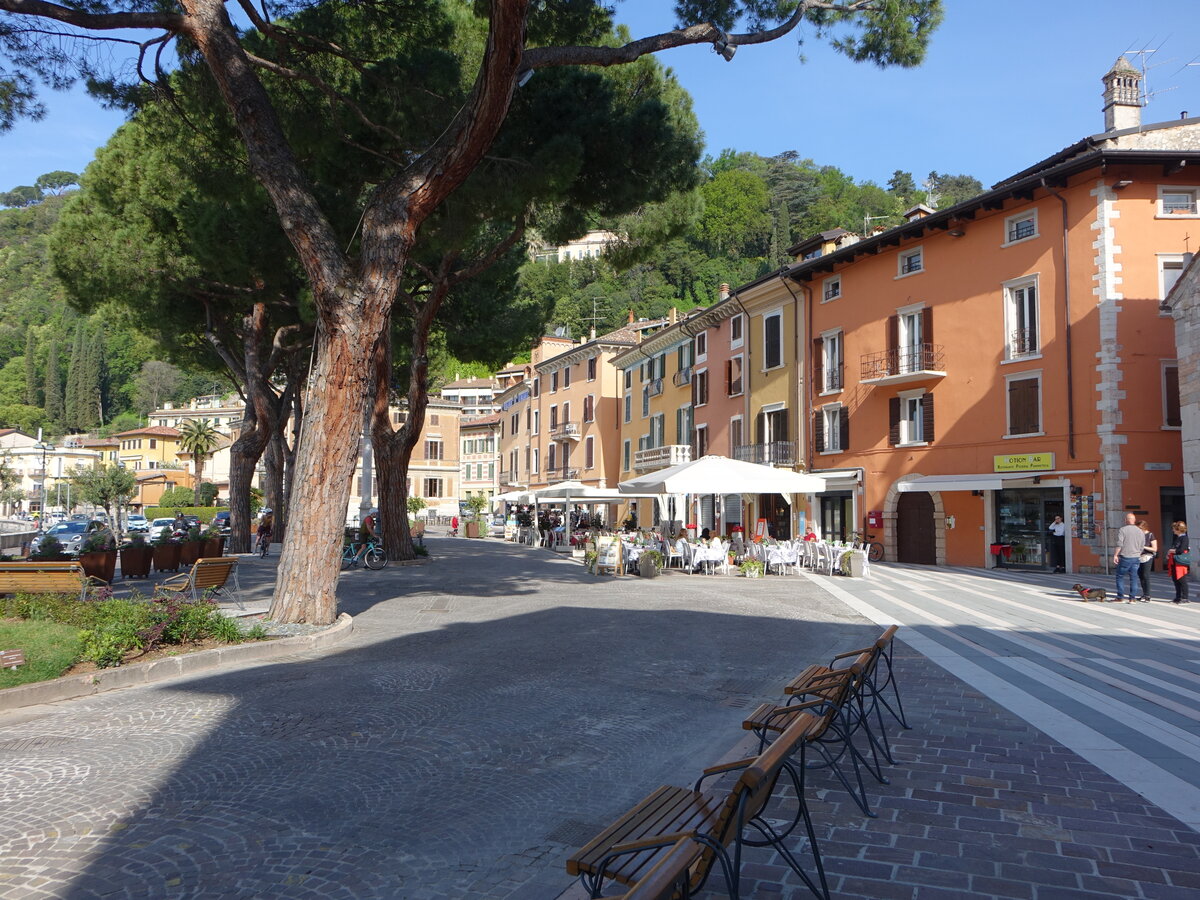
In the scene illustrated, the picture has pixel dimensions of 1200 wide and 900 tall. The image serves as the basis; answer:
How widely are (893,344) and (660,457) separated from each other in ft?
53.3

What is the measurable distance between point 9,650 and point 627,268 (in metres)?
12.9

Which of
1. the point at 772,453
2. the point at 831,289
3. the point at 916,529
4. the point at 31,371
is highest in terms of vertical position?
the point at 31,371

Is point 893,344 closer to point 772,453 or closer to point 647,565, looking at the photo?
point 772,453

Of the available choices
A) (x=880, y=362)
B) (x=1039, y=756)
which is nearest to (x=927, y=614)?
(x=1039, y=756)

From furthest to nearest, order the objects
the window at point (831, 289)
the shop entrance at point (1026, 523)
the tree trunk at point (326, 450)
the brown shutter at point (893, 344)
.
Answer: the window at point (831, 289) → the brown shutter at point (893, 344) → the shop entrance at point (1026, 523) → the tree trunk at point (326, 450)

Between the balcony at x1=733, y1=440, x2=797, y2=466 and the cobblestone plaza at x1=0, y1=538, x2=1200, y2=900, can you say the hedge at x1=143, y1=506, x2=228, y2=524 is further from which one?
the cobblestone plaza at x1=0, y1=538, x2=1200, y2=900

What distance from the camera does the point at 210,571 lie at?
11023mm

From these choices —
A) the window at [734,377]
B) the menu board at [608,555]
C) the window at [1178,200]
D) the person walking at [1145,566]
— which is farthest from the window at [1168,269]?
the window at [734,377]

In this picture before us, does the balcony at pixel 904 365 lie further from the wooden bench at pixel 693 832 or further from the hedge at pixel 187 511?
the hedge at pixel 187 511

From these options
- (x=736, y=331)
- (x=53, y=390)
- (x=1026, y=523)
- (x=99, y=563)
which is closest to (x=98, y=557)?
(x=99, y=563)

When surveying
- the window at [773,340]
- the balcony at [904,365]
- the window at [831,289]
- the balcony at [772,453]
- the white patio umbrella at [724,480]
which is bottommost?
the white patio umbrella at [724,480]

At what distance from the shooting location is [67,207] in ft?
73.6

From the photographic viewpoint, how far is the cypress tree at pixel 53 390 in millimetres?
106688

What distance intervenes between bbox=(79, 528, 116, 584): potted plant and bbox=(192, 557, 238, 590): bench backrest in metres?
4.68
